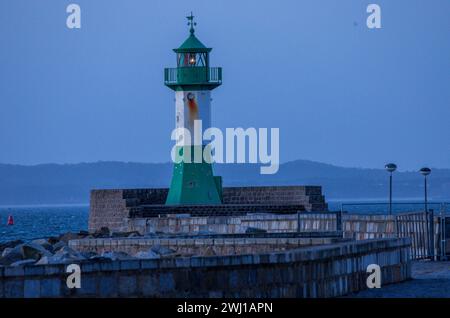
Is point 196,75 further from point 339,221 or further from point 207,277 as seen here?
point 207,277

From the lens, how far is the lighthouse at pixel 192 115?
1788 inches

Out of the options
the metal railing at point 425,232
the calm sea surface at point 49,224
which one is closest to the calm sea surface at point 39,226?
the calm sea surface at point 49,224

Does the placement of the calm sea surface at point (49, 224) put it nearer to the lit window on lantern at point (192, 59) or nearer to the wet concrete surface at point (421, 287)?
the lit window on lantern at point (192, 59)

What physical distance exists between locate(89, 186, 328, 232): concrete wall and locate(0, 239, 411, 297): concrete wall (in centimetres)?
2588

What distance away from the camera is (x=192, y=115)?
149 feet

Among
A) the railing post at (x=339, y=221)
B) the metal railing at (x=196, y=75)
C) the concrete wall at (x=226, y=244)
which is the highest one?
the metal railing at (x=196, y=75)

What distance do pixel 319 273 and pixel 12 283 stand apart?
3.59 meters

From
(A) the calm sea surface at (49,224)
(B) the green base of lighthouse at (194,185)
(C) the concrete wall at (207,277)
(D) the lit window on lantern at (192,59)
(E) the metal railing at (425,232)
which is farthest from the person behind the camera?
(A) the calm sea surface at (49,224)

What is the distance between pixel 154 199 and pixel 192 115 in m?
2.92

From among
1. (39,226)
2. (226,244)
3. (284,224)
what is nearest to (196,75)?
(284,224)

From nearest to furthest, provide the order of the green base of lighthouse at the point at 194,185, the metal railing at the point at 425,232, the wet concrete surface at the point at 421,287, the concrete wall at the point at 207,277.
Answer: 1. the concrete wall at the point at 207,277
2. the wet concrete surface at the point at 421,287
3. the metal railing at the point at 425,232
4. the green base of lighthouse at the point at 194,185

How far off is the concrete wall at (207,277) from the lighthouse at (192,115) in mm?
29455

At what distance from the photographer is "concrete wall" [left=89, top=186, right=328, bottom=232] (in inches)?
1677
